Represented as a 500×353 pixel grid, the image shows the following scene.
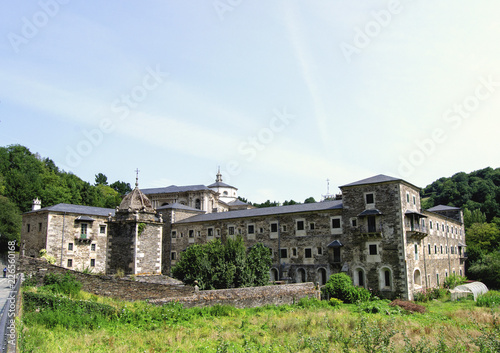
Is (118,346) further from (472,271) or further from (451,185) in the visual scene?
(451,185)

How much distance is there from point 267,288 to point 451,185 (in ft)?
234

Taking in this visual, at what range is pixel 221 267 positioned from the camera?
1086 inches

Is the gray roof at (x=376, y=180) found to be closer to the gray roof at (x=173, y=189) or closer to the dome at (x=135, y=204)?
the dome at (x=135, y=204)

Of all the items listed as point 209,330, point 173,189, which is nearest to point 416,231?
point 209,330

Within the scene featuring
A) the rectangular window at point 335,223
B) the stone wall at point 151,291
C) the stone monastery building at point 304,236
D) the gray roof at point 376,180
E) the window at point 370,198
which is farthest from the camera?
the rectangular window at point 335,223

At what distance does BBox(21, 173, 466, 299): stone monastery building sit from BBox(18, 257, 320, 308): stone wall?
5161 mm

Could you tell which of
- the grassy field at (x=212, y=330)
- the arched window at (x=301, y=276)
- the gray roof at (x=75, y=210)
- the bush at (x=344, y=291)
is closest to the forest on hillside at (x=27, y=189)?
the gray roof at (x=75, y=210)

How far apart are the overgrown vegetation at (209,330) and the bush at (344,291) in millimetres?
7338

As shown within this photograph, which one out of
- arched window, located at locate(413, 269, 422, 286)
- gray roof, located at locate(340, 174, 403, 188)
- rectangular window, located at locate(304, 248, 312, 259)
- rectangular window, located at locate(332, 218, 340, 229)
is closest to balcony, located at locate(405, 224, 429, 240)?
arched window, located at locate(413, 269, 422, 286)

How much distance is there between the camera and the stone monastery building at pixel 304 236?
26594mm

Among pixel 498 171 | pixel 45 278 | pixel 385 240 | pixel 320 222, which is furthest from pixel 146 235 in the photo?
pixel 498 171

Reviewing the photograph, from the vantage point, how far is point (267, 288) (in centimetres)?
2522

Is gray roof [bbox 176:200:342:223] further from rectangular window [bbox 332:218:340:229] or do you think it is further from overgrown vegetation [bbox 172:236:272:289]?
overgrown vegetation [bbox 172:236:272:289]

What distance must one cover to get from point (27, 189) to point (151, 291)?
51.0 metres
